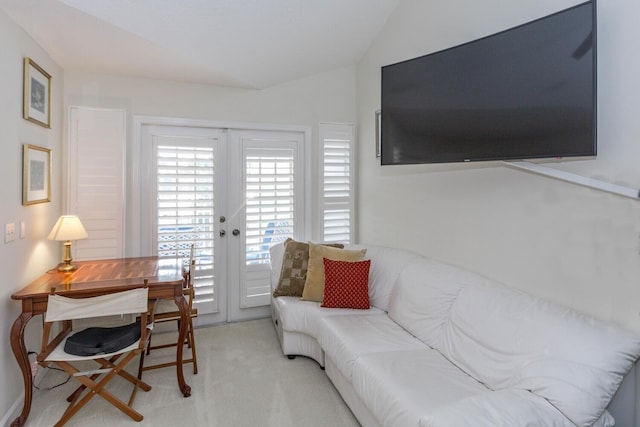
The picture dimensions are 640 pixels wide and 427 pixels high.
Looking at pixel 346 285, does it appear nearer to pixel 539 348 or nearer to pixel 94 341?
pixel 539 348

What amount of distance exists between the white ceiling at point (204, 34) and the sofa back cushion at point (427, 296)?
83.4 inches

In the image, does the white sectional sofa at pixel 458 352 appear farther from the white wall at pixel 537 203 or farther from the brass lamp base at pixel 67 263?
the brass lamp base at pixel 67 263

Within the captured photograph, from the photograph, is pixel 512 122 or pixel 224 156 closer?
pixel 512 122

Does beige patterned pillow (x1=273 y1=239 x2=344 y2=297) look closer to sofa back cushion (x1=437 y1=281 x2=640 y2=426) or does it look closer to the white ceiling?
sofa back cushion (x1=437 y1=281 x2=640 y2=426)

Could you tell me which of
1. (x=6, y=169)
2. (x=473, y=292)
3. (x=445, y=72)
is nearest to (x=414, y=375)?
(x=473, y=292)

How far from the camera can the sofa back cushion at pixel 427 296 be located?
221 cm

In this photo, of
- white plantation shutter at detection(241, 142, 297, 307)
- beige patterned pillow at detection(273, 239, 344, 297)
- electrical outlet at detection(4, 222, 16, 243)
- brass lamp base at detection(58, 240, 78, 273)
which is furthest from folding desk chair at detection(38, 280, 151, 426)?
white plantation shutter at detection(241, 142, 297, 307)

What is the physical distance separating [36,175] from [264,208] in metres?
1.88

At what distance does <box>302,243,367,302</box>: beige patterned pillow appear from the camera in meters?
2.91

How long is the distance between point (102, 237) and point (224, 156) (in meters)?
1.32

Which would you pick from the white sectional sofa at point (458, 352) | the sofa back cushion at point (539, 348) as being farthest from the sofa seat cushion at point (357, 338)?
the sofa back cushion at point (539, 348)

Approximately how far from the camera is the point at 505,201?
2.12 meters

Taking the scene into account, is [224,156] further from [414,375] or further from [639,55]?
[639,55]

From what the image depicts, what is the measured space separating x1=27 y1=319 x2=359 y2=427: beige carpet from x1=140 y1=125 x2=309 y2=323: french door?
0.76 meters
